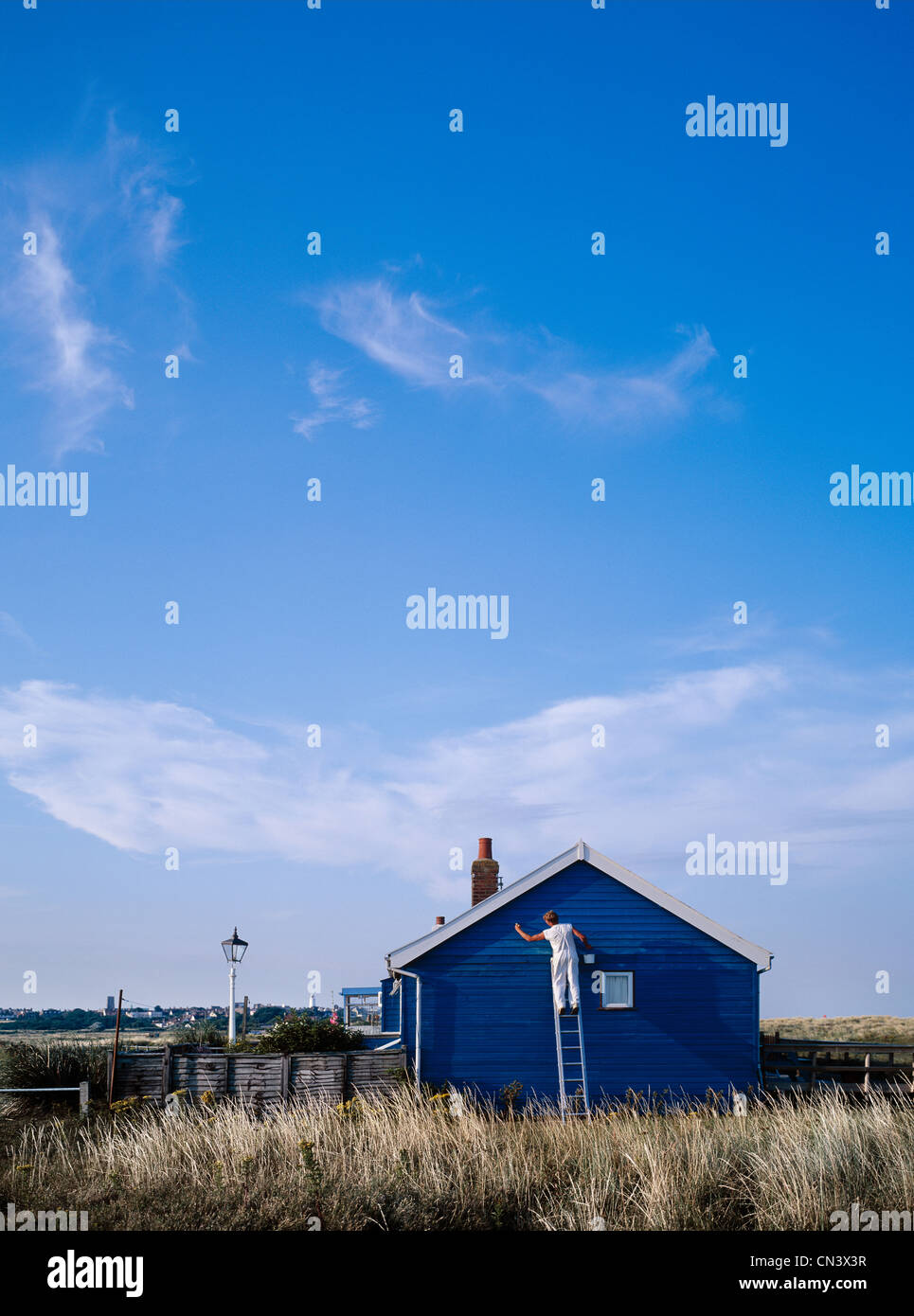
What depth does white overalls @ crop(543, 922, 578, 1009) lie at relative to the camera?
2202 centimetres

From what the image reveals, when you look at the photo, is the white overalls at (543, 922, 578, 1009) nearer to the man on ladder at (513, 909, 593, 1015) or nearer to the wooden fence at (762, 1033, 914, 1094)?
the man on ladder at (513, 909, 593, 1015)

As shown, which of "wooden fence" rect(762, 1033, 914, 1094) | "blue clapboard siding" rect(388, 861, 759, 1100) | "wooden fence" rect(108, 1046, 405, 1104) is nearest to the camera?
"wooden fence" rect(108, 1046, 405, 1104)

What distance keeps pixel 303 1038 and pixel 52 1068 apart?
17.0ft

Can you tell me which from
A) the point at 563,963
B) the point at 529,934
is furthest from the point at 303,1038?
the point at 563,963

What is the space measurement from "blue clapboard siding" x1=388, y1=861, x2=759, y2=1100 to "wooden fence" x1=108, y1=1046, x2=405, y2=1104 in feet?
7.50

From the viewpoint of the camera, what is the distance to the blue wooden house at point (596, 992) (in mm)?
22547

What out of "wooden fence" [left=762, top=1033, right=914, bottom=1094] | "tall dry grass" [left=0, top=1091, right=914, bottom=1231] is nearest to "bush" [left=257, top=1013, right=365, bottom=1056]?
"tall dry grass" [left=0, top=1091, right=914, bottom=1231]

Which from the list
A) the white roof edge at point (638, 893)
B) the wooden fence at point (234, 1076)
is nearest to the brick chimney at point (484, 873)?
the white roof edge at point (638, 893)

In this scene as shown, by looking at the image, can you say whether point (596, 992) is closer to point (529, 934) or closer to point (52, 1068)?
point (529, 934)

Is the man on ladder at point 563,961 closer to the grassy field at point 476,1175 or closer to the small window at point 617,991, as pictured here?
the small window at point 617,991
